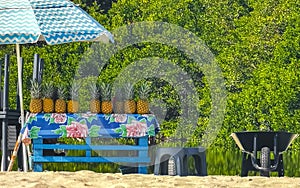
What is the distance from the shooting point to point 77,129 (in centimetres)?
836

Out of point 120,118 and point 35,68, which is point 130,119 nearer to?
point 120,118

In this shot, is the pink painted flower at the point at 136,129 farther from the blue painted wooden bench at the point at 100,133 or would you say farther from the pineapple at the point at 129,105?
the pineapple at the point at 129,105

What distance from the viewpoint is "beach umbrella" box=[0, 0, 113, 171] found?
320 inches

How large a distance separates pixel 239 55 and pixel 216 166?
2.78 metres

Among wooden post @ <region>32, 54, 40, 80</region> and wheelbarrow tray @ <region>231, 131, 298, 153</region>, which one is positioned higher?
wooden post @ <region>32, 54, 40, 80</region>

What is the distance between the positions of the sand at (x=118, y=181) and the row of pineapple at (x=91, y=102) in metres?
0.93

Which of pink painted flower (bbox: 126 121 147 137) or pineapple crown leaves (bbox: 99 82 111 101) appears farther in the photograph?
pineapple crown leaves (bbox: 99 82 111 101)

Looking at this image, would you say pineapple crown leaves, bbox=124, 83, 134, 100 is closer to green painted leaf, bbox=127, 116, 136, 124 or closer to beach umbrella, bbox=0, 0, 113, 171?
green painted leaf, bbox=127, 116, 136, 124

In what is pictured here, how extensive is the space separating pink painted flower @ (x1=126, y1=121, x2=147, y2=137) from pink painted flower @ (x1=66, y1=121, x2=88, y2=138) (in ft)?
1.37

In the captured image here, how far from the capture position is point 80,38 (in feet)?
27.2

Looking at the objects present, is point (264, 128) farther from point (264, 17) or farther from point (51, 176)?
point (51, 176)

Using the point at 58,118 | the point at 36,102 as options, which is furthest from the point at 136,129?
the point at 36,102

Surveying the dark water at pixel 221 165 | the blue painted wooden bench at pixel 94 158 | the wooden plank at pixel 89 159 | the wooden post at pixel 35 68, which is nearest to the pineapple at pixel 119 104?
the blue painted wooden bench at pixel 94 158

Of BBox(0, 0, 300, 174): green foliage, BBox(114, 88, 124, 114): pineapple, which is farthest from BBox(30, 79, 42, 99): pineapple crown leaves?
BBox(0, 0, 300, 174): green foliage
